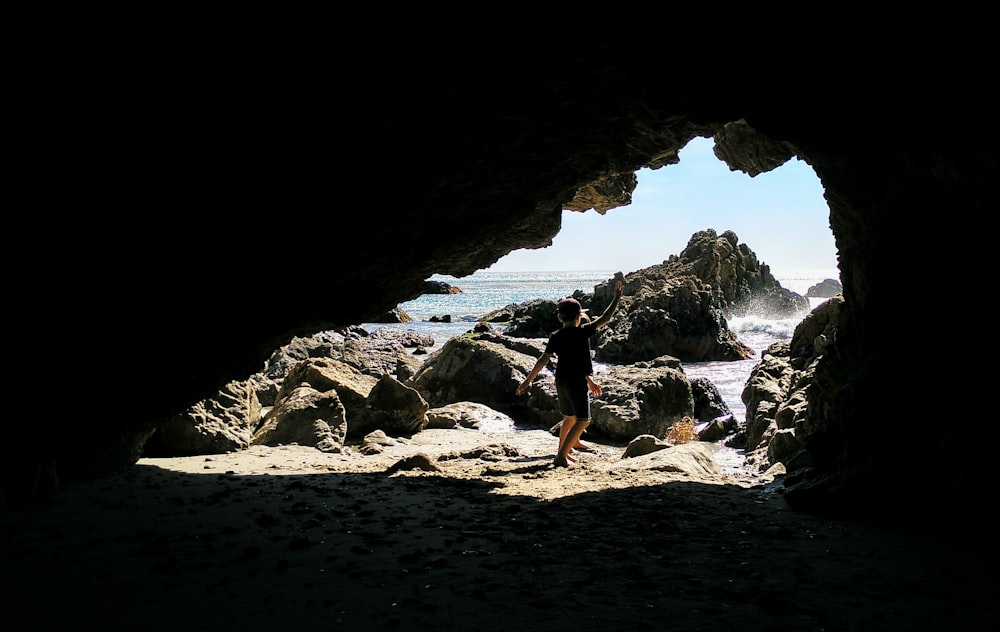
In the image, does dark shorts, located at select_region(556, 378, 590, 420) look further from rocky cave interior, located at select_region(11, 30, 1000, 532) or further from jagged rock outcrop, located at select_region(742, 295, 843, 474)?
rocky cave interior, located at select_region(11, 30, 1000, 532)

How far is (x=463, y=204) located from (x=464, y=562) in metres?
2.85

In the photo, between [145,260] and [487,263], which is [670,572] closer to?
[145,260]

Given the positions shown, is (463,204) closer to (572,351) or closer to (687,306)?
(572,351)

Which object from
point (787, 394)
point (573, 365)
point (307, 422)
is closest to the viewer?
point (573, 365)

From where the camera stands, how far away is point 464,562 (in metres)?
3.47

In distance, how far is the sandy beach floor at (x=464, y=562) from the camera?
2.72 meters

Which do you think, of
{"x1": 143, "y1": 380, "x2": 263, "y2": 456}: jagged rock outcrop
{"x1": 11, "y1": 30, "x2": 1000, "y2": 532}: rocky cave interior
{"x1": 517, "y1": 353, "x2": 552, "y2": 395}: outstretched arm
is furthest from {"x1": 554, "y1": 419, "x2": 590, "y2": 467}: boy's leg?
{"x1": 143, "y1": 380, "x2": 263, "y2": 456}: jagged rock outcrop

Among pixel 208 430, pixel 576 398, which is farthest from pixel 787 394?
pixel 208 430

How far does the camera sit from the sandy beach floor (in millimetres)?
2717

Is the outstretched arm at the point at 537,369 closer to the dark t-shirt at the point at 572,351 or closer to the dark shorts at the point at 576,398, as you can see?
the dark t-shirt at the point at 572,351

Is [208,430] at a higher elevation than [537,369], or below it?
below

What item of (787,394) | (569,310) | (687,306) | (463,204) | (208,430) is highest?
(463,204)

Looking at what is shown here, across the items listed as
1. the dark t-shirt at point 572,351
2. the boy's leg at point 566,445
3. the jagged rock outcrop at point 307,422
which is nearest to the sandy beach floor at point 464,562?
the boy's leg at point 566,445

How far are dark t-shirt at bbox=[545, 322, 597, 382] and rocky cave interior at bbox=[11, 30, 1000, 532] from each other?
2.22 meters
